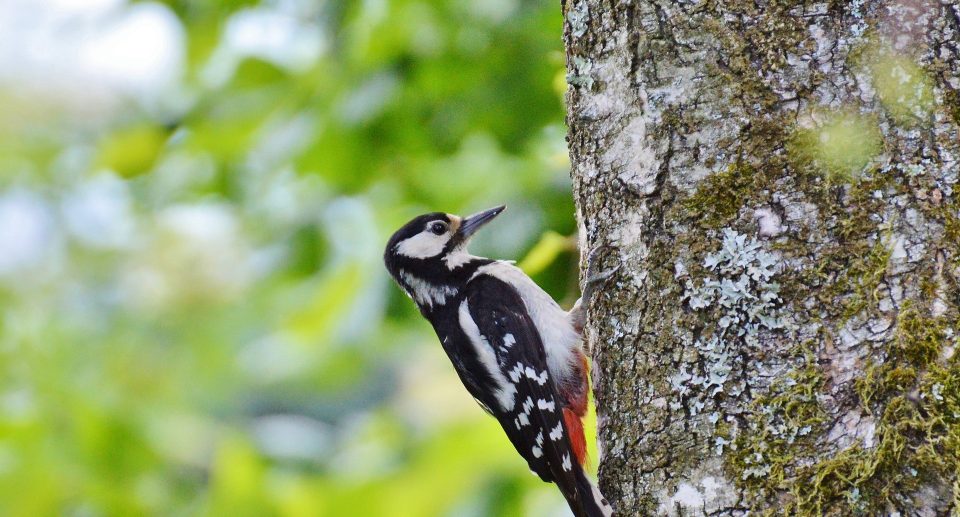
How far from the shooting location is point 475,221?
3836 mm

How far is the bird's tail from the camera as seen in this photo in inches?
94.8

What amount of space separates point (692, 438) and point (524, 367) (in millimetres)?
1169

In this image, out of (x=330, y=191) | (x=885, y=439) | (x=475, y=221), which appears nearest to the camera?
(x=885, y=439)

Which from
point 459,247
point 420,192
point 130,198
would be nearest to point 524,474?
point 459,247

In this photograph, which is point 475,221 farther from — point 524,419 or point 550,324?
point 524,419

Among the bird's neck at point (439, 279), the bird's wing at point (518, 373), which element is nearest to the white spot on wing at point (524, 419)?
the bird's wing at point (518, 373)

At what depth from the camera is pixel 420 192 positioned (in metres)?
5.12

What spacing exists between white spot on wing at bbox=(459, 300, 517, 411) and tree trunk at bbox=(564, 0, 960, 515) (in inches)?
33.2

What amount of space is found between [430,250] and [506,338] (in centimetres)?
59

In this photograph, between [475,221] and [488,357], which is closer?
[488,357]

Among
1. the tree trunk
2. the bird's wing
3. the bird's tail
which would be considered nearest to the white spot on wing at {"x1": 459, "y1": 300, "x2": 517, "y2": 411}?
the bird's wing

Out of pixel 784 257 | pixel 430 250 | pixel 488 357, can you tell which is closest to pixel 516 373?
pixel 488 357

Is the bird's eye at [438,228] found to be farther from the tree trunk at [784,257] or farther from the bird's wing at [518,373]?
the tree trunk at [784,257]

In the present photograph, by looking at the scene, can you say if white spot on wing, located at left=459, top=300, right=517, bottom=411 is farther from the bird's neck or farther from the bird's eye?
the bird's eye
